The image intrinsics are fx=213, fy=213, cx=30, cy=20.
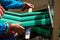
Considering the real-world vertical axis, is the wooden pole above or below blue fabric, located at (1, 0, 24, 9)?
below

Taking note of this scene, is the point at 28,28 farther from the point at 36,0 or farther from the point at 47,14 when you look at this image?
the point at 36,0

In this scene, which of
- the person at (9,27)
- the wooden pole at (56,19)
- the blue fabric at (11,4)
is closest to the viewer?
the person at (9,27)

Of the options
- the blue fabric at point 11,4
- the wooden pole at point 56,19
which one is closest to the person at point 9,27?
the blue fabric at point 11,4

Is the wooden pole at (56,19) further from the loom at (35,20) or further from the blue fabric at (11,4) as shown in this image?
the blue fabric at (11,4)

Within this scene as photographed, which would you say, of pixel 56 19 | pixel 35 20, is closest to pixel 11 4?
pixel 35 20

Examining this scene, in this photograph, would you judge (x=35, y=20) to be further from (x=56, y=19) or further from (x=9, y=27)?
(x=9, y=27)

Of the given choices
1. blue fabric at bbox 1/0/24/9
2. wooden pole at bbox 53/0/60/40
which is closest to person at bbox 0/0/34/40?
blue fabric at bbox 1/0/24/9

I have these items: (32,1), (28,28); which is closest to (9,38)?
(28,28)

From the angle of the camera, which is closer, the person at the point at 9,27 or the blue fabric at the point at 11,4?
the person at the point at 9,27

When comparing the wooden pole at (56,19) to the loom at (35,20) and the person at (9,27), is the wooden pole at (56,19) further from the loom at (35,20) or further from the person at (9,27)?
the person at (9,27)

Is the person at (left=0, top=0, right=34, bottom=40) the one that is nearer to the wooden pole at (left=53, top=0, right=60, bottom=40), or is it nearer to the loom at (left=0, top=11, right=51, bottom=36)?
the loom at (left=0, top=11, right=51, bottom=36)

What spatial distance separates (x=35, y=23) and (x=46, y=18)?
0.45 ft

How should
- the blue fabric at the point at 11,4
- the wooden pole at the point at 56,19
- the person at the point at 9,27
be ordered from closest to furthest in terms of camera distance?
the person at the point at 9,27 < the wooden pole at the point at 56,19 < the blue fabric at the point at 11,4

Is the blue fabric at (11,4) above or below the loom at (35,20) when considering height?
above
